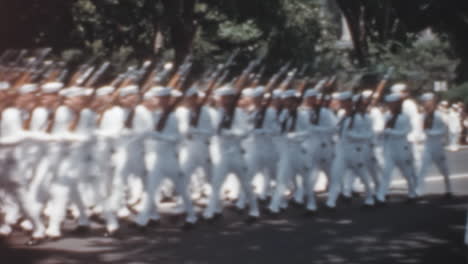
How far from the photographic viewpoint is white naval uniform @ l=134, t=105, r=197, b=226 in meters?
11.7

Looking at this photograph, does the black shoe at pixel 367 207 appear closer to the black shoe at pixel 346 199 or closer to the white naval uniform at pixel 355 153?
the white naval uniform at pixel 355 153

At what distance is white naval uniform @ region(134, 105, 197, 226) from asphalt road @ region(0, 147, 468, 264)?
0.48 meters

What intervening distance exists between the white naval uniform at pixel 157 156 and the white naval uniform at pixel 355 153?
9.88 ft

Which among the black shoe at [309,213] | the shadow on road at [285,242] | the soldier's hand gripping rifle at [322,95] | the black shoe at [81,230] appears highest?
the soldier's hand gripping rifle at [322,95]

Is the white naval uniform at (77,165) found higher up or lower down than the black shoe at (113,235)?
higher up

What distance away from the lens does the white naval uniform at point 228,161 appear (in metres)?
12.4

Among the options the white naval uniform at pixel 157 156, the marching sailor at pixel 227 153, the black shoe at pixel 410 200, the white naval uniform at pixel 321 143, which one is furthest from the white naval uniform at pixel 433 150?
the white naval uniform at pixel 157 156

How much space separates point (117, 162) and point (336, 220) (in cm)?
322

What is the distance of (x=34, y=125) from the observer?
465 inches

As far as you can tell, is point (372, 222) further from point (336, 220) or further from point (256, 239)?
point (256, 239)

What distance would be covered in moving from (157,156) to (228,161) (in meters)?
1.16

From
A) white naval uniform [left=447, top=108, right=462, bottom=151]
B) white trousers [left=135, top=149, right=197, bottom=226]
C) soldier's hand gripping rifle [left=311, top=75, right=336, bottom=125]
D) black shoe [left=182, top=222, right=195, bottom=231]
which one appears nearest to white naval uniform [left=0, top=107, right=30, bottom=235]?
white trousers [left=135, top=149, right=197, bottom=226]

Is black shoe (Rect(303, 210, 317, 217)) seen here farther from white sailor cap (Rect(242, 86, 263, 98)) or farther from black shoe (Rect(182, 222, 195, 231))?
black shoe (Rect(182, 222, 195, 231))

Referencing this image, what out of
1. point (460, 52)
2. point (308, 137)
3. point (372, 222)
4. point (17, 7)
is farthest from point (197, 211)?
point (17, 7)
